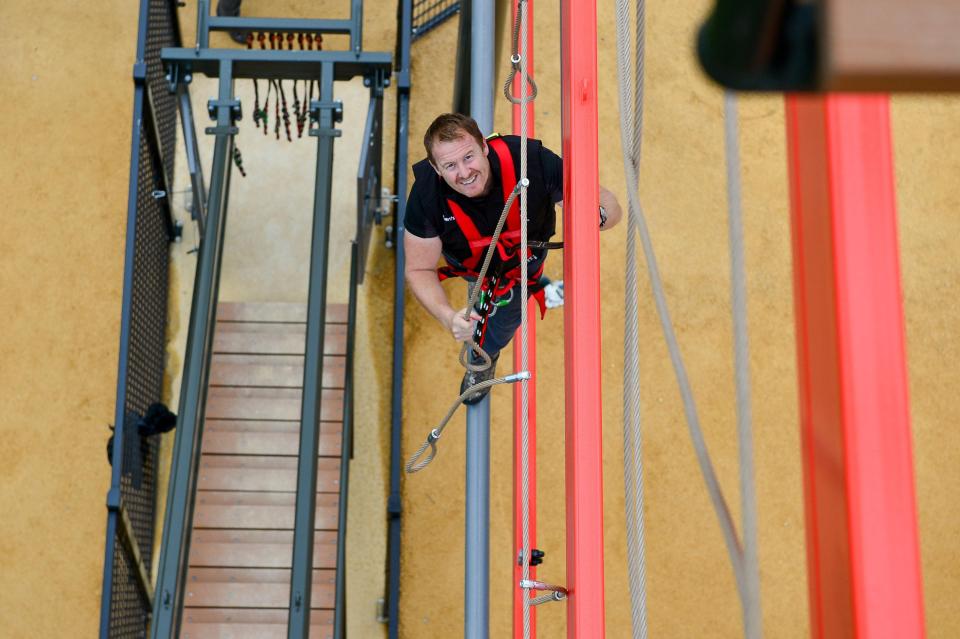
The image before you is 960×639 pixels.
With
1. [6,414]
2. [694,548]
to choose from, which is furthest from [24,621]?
[694,548]

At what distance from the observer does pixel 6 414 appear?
5.61 metres

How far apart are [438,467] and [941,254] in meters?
3.29

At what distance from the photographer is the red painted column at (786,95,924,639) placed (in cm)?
101

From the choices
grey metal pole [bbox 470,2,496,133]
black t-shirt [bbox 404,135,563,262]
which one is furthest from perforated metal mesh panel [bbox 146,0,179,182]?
black t-shirt [bbox 404,135,563,262]

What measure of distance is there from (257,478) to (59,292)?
1.73m

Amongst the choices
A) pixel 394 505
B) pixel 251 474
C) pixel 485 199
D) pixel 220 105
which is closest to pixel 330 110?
pixel 220 105

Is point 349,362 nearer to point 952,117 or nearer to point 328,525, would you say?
point 328,525

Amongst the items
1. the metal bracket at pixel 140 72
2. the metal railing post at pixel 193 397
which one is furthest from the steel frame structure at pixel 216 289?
the metal bracket at pixel 140 72

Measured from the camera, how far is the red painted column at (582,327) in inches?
86.7

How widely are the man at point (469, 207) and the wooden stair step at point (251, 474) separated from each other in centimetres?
222

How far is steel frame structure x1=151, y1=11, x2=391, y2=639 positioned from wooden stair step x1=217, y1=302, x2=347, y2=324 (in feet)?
2.49

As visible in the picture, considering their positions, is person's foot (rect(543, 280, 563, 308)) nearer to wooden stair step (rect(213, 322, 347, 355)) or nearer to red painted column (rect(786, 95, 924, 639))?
wooden stair step (rect(213, 322, 347, 355))

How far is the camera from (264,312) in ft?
18.5

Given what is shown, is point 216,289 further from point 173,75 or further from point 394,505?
point 394,505
